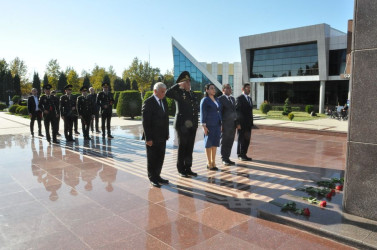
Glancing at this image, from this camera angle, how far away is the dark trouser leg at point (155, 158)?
5.04 metres

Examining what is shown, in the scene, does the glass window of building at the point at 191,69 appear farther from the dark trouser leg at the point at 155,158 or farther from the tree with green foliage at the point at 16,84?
the tree with green foliage at the point at 16,84

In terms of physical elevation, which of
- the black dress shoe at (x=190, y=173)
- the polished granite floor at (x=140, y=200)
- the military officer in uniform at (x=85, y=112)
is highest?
the military officer in uniform at (x=85, y=112)

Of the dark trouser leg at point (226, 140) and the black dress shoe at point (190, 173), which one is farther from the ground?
the dark trouser leg at point (226, 140)

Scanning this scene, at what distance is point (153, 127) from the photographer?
4.99 meters

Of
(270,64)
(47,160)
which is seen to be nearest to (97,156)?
(47,160)

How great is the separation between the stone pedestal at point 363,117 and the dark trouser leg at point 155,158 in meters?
2.85

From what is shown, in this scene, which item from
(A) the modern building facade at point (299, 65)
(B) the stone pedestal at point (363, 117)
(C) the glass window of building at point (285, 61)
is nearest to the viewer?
(B) the stone pedestal at point (363, 117)

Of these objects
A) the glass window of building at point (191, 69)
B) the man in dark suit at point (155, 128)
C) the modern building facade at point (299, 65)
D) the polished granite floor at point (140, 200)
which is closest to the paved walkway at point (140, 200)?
the polished granite floor at point (140, 200)

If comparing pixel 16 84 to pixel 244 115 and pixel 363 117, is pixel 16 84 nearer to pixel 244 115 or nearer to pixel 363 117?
pixel 244 115

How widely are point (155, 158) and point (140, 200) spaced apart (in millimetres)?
880

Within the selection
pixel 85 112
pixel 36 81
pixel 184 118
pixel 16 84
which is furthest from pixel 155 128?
pixel 36 81

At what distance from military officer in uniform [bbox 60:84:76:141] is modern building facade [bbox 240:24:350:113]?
2618 cm

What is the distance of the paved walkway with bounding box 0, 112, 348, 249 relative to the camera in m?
3.17

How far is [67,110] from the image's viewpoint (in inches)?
405
